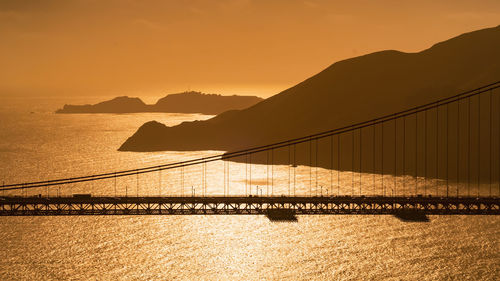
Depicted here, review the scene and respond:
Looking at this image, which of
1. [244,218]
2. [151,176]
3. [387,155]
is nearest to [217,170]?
[151,176]

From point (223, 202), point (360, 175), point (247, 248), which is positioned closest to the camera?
point (223, 202)

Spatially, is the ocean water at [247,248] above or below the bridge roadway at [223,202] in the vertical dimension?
below

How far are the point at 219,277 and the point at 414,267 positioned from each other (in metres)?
26.4

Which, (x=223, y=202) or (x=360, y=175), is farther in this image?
(x=360, y=175)

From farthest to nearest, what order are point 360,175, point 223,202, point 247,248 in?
point 360,175 → point 247,248 → point 223,202

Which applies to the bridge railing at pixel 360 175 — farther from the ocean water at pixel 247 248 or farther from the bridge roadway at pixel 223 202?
the bridge roadway at pixel 223 202

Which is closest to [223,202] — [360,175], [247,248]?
[247,248]

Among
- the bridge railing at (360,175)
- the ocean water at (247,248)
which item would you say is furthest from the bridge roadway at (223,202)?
the bridge railing at (360,175)

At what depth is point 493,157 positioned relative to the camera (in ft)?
579

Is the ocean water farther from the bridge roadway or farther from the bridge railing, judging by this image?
the bridge railing

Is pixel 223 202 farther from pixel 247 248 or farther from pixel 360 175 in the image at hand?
pixel 360 175

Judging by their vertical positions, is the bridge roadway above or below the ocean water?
above

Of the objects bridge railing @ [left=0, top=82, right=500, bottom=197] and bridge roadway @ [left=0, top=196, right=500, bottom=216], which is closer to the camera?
bridge roadway @ [left=0, top=196, right=500, bottom=216]

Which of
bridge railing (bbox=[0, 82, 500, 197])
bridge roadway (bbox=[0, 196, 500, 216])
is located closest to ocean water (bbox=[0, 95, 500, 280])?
bridge roadway (bbox=[0, 196, 500, 216])
